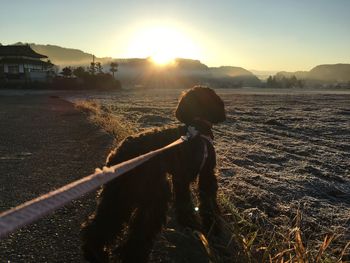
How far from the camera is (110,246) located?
3.30 meters

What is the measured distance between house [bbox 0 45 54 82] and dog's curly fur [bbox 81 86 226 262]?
199 feet

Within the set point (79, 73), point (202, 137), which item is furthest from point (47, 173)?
point (79, 73)

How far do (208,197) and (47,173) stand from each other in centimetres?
337

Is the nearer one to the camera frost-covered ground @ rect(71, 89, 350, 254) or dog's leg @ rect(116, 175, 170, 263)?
dog's leg @ rect(116, 175, 170, 263)

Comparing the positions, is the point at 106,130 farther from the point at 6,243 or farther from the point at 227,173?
the point at 6,243

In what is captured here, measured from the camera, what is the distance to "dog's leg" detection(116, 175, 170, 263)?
3.29m

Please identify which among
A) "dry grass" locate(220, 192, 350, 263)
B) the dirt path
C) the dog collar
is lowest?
the dirt path

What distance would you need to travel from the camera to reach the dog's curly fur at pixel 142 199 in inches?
128

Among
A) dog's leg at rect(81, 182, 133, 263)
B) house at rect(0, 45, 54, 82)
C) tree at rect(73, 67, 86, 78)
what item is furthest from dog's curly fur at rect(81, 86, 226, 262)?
tree at rect(73, 67, 86, 78)

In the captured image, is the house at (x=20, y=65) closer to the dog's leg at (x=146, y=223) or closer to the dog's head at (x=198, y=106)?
the dog's head at (x=198, y=106)

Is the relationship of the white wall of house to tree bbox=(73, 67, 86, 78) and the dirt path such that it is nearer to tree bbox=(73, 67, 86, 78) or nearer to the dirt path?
tree bbox=(73, 67, 86, 78)

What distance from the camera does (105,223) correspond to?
3227 mm

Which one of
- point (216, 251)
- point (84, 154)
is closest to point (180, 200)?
point (216, 251)

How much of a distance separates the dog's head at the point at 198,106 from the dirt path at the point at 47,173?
5.14 feet
